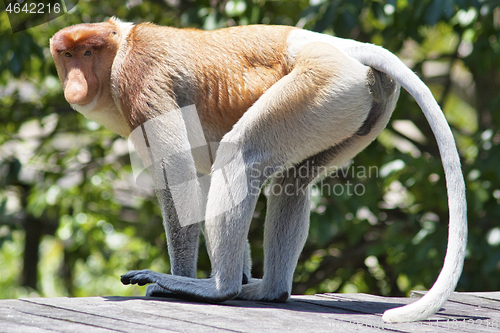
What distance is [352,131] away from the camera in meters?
2.72

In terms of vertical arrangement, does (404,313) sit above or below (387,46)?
below

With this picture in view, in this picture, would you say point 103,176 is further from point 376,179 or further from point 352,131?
point 352,131

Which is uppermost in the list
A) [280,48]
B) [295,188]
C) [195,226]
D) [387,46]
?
[387,46]

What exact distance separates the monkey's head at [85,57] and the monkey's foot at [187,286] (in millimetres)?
897

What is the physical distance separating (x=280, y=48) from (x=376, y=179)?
2217mm

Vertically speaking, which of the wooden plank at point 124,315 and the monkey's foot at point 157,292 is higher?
the monkey's foot at point 157,292

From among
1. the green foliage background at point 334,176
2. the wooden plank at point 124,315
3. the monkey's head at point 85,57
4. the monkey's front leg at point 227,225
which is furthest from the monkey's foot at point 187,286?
the green foliage background at point 334,176

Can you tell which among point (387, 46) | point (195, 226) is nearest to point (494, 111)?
point (387, 46)

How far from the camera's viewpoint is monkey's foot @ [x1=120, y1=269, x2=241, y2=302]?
2.70 m

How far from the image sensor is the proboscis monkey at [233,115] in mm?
2645

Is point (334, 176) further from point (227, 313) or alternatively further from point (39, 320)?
point (39, 320)

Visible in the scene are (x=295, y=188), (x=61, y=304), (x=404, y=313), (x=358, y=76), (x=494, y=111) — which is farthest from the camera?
(x=494, y=111)

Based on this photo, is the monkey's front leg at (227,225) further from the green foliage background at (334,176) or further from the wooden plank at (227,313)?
the green foliage background at (334,176)

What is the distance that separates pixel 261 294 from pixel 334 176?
2.36 m
